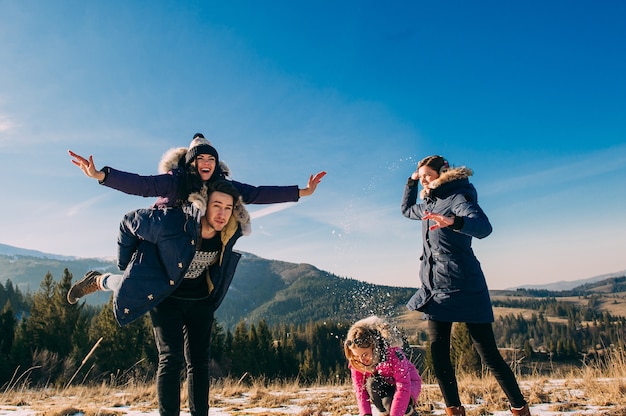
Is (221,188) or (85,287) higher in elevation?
(221,188)

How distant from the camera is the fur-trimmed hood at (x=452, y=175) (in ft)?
12.5

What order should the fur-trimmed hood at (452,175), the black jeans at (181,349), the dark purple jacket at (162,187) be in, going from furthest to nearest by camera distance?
the fur-trimmed hood at (452,175)
the dark purple jacket at (162,187)
the black jeans at (181,349)

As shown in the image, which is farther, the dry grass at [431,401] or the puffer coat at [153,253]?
the dry grass at [431,401]

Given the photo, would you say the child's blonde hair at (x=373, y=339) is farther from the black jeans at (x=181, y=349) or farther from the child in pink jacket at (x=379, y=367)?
the black jeans at (x=181, y=349)

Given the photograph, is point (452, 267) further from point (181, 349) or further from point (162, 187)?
point (162, 187)

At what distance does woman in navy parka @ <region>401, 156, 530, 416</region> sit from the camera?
3.46m

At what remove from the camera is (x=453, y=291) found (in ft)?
12.0

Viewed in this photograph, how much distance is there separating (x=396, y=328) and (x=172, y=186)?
2.42 meters

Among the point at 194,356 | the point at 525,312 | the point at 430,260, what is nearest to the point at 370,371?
the point at 430,260

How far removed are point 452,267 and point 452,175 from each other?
2.85ft

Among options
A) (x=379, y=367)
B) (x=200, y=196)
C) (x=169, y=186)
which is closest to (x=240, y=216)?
(x=200, y=196)

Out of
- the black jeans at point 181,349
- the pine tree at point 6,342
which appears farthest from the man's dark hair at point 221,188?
the pine tree at point 6,342

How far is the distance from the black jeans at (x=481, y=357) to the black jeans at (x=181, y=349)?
2068 mm

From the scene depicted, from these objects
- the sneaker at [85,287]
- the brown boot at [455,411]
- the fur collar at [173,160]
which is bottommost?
the brown boot at [455,411]
